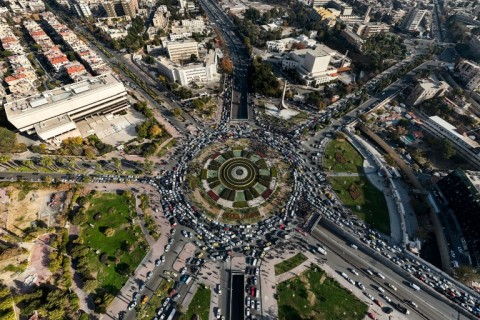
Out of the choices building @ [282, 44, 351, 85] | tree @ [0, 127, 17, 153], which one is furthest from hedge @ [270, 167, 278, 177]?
tree @ [0, 127, 17, 153]

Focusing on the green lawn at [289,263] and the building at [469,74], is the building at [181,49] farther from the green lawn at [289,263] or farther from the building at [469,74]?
the building at [469,74]

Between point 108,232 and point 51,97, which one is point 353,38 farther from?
point 108,232

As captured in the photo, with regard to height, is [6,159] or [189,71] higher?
[189,71]

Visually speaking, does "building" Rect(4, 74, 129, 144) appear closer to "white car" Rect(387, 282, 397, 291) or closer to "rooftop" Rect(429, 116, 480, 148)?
"white car" Rect(387, 282, 397, 291)

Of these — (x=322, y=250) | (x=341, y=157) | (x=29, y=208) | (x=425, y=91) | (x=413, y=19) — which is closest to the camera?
(x=322, y=250)

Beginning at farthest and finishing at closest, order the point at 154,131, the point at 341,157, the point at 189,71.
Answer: the point at 189,71 < the point at 154,131 < the point at 341,157

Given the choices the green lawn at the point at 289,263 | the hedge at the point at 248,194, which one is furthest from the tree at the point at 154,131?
the green lawn at the point at 289,263

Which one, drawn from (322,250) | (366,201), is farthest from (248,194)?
(366,201)
